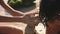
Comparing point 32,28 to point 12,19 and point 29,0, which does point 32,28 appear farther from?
point 29,0

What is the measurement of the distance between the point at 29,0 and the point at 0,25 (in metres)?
4.41

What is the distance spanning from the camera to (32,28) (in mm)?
1871

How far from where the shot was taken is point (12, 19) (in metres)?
1.87

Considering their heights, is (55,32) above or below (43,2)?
below

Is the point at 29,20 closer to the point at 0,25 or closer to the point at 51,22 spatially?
the point at 51,22

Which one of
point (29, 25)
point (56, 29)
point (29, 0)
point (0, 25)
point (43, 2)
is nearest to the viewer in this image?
point (43, 2)

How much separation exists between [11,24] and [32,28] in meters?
0.37

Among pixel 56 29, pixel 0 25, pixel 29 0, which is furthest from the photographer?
pixel 29 0

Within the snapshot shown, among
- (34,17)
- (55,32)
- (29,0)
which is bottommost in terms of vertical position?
(55,32)

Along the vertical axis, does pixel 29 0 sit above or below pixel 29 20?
above

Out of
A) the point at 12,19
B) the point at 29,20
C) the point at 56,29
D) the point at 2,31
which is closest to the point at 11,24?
the point at 2,31

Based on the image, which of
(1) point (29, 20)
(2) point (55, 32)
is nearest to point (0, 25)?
(1) point (29, 20)

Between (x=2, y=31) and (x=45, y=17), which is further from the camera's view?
(x=2, y=31)

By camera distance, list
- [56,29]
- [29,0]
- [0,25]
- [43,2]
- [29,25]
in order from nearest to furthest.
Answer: [43,2], [56,29], [29,25], [0,25], [29,0]
